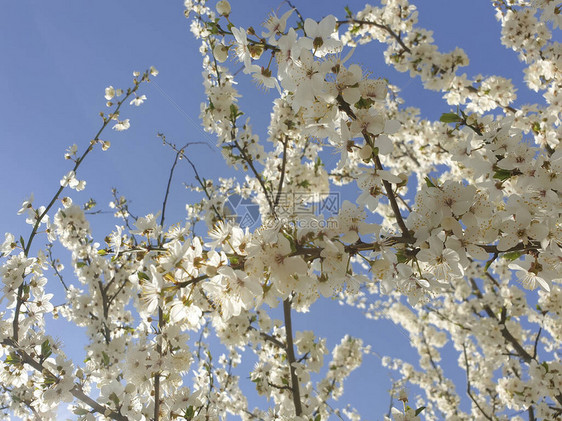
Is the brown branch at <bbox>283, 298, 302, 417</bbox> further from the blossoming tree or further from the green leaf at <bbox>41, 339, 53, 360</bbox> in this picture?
the green leaf at <bbox>41, 339, 53, 360</bbox>

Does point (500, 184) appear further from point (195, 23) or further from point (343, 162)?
point (195, 23)

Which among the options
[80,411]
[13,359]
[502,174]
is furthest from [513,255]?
[13,359]

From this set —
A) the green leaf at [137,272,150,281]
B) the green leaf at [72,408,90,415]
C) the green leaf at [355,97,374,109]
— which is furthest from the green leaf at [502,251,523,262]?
the green leaf at [72,408,90,415]

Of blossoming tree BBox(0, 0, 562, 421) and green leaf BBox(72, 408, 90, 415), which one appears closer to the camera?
blossoming tree BBox(0, 0, 562, 421)

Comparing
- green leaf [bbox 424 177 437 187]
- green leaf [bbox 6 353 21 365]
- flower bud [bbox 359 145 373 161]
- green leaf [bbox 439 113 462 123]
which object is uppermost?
green leaf [bbox 439 113 462 123]

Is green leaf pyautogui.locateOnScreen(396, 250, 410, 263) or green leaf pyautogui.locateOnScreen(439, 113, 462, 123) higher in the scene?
green leaf pyautogui.locateOnScreen(439, 113, 462, 123)

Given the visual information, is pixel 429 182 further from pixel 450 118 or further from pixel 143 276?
pixel 143 276

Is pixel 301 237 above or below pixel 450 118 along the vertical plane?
below

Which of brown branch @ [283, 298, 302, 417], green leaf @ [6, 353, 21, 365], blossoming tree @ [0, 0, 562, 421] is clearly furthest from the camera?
brown branch @ [283, 298, 302, 417]

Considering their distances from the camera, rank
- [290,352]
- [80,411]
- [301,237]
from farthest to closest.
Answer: [290,352], [80,411], [301,237]

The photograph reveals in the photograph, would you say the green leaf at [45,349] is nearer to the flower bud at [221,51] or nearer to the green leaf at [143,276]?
the green leaf at [143,276]

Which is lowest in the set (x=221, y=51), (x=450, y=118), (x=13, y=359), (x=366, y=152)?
(x=13, y=359)

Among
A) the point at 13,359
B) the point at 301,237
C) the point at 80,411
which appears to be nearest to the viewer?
the point at 301,237

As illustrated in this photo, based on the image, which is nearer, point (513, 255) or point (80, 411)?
point (513, 255)
